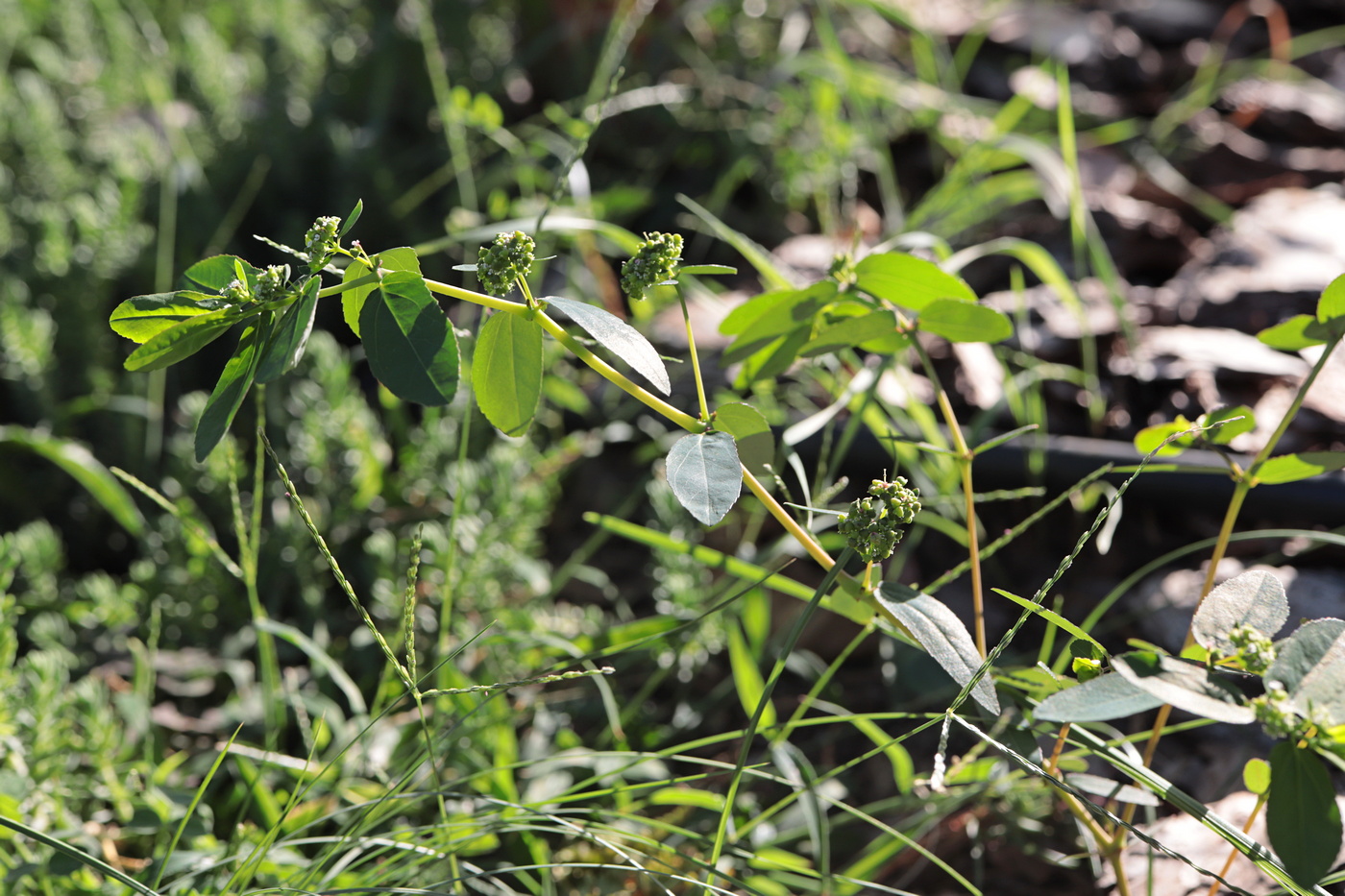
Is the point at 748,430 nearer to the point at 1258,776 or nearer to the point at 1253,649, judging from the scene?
the point at 1253,649

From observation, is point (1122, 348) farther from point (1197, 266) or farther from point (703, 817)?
point (703, 817)

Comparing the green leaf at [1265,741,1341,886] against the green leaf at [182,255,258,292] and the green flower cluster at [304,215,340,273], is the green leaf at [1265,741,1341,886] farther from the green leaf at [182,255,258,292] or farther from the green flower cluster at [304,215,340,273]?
the green leaf at [182,255,258,292]

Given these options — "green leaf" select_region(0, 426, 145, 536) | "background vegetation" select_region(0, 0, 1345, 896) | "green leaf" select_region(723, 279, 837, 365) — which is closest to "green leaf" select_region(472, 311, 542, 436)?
"background vegetation" select_region(0, 0, 1345, 896)

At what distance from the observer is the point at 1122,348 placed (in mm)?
1760

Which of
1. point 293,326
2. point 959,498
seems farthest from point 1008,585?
point 293,326

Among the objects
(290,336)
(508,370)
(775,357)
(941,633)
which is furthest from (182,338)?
(941,633)

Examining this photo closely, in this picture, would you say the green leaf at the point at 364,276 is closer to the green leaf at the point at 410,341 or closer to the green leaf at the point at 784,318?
the green leaf at the point at 410,341

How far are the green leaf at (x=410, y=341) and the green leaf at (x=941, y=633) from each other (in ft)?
1.30

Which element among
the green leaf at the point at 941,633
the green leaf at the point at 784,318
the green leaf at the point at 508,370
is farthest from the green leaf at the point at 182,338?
the green leaf at the point at 941,633

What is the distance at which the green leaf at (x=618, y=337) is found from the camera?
726 millimetres

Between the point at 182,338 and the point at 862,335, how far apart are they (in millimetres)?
562

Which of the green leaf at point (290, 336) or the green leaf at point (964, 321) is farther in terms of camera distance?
the green leaf at point (964, 321)

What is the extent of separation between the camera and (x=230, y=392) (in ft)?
2.36

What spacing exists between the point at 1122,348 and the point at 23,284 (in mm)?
1939
